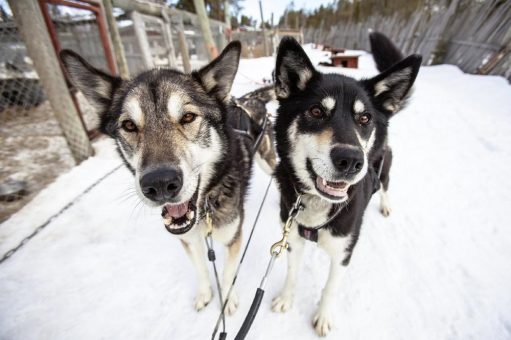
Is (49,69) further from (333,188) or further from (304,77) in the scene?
(333,188)

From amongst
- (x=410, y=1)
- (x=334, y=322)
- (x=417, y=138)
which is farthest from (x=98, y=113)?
(x=410, y=1)

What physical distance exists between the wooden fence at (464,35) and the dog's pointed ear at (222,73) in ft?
24.4

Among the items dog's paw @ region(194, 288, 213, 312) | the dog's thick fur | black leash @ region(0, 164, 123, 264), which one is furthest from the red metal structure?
dog's paw @ region(194, 288, 213, 312)

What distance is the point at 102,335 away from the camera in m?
1.91

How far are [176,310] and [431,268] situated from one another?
7.57 feet

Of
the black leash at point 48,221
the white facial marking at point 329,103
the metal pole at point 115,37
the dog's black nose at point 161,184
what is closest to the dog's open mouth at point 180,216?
the dog's black nose at point 161,184

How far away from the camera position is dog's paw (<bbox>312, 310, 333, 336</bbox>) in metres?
1.77

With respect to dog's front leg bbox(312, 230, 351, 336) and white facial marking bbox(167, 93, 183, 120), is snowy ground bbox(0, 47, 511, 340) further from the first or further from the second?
white facial marking bbox(167, 93, 183, 120)

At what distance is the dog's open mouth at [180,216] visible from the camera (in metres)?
1.47

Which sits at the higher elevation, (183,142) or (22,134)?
(183,142)

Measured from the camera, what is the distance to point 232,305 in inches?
79.4

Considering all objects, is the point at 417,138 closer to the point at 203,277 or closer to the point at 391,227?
the point at 391,227

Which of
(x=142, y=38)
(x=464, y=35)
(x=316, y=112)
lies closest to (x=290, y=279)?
(x=316, y=112)

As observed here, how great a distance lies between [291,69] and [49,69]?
12.6 ft
